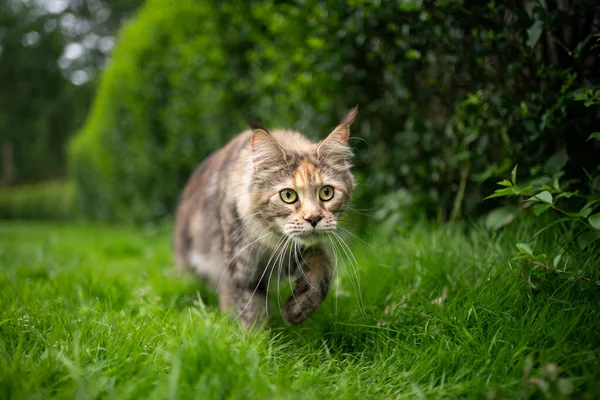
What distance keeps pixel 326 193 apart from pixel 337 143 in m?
0.27

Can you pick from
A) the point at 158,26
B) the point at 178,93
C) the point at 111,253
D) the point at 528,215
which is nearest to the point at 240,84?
the point at 178,93

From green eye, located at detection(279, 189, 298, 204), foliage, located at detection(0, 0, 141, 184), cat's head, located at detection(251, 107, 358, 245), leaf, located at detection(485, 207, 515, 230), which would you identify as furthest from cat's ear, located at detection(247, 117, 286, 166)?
foliage, located at detection(0, 0, 141, 184)

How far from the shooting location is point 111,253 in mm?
5141

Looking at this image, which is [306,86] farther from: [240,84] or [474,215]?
[474,215]

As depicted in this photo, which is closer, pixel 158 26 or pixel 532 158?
pixel 532 158

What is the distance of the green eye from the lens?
7.22 feet

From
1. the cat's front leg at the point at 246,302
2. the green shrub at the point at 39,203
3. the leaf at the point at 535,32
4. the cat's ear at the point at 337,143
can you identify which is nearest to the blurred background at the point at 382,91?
the leaf at the point at 535,32

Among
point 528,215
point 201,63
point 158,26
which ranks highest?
point 158,26

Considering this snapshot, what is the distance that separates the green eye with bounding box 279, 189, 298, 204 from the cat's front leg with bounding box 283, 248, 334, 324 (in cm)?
30

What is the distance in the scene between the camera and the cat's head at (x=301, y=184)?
211cm

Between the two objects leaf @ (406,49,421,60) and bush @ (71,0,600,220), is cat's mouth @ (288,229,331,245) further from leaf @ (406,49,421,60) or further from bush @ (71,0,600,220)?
leaf @ (406,49,421,60)

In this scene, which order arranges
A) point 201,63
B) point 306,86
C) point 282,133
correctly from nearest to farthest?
point 282,133 → point 306,86 → point 201,63

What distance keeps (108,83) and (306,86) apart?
207 inches

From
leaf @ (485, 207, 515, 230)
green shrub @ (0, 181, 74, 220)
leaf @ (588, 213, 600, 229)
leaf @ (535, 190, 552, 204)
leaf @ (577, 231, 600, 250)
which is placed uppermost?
leaf @ (535, 190, 552, 204)
